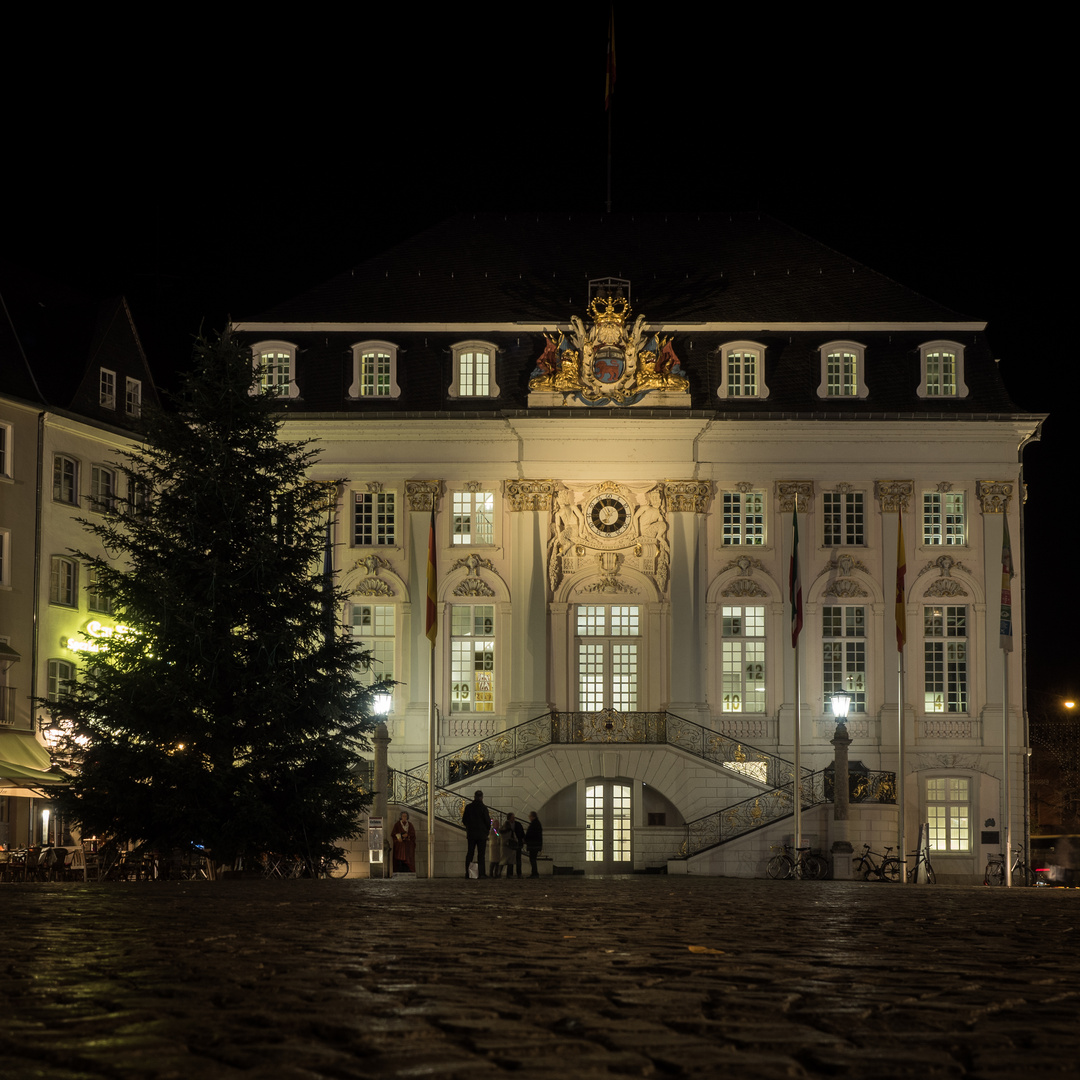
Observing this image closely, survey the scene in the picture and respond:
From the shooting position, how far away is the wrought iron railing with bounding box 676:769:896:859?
40344 mm

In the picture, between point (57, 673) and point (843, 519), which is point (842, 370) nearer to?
point (843, 519)

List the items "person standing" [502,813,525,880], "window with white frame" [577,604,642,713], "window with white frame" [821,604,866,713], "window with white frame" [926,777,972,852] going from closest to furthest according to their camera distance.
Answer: "person standing" [502,813,525,880], "window with white frame" [926,777,972,852], "window with white frame" [821,604,866,713], "window with white frame" [577,604,642,713]

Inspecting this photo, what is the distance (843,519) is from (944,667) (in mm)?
4505

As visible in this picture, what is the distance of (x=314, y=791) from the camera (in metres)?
30.1

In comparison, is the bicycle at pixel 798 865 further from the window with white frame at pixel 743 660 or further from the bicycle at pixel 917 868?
the window with white frame at pixel 743 660

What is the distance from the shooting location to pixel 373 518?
47.6 m

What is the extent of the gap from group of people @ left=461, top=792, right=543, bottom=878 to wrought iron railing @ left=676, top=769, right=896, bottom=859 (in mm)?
3773

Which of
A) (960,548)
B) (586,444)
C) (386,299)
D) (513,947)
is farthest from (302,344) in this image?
(513,947)

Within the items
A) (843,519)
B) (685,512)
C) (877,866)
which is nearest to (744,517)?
(685,512)

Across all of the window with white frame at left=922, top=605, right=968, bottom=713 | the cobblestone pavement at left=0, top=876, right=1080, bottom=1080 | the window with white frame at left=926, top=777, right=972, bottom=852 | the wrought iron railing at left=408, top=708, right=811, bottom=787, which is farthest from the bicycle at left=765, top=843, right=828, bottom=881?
the cobblestone pavement at left=0, top=876, right=1080, bottom=1080

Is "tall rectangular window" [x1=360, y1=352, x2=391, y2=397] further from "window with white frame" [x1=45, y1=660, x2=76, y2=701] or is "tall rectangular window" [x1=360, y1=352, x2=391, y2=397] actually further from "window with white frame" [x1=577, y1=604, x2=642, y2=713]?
"window with white frame" [x1=45, y1=660, x2=76, y2=701]

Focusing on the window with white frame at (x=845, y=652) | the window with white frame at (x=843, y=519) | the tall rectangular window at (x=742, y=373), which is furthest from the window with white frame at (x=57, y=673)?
the window with white frame at (x=843, y=519)

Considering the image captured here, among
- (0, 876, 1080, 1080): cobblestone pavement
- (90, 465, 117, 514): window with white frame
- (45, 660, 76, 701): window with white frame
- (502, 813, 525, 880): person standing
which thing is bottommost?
(502, 813, 525, 880): person standing

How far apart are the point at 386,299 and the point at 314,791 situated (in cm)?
2141
